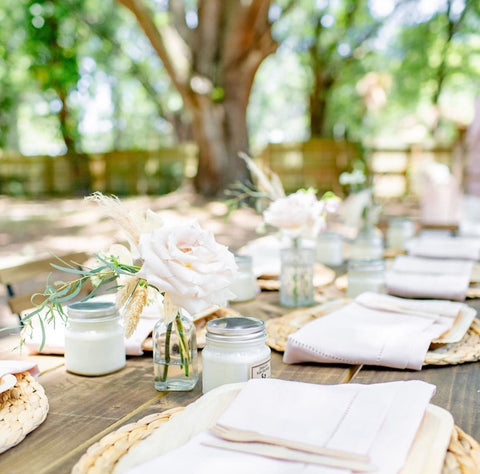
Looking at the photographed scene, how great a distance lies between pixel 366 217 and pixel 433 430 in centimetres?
176

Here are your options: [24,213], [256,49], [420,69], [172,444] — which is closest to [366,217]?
[172,444]

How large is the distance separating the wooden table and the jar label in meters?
0.12

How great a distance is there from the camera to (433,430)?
2.69ft

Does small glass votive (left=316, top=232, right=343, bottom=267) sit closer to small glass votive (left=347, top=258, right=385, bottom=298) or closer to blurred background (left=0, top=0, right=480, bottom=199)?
small glass votive (left=347, top=258, right=385, bottom=298)

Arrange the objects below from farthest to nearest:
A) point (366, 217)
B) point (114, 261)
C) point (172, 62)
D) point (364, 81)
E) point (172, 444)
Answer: point (364, 81), point (172, 62), point (366, 217), point (114, 261), point (172, 444)

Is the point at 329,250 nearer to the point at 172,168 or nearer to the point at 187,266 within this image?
the point at 187,266

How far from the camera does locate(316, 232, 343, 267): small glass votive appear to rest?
257 cm

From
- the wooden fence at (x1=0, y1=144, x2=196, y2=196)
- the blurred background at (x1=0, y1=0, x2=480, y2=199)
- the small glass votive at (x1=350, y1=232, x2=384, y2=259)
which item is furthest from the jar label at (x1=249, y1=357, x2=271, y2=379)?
the wooden fence at (x1=0, y1=144, x2=196, y2=196)

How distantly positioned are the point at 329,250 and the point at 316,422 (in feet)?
5.92

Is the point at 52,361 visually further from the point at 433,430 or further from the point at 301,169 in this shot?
the point at 301,169

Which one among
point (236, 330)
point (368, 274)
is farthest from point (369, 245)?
point (236, 330)

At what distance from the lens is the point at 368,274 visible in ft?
5.99

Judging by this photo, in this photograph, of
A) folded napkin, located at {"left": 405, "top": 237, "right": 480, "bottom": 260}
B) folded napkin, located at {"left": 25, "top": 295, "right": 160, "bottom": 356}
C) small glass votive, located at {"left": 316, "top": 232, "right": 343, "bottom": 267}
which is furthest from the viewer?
small glass votive, located at {"left": 316, "top": 232, "right": 343, "bottom": 267}

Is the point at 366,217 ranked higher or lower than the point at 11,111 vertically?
lower
